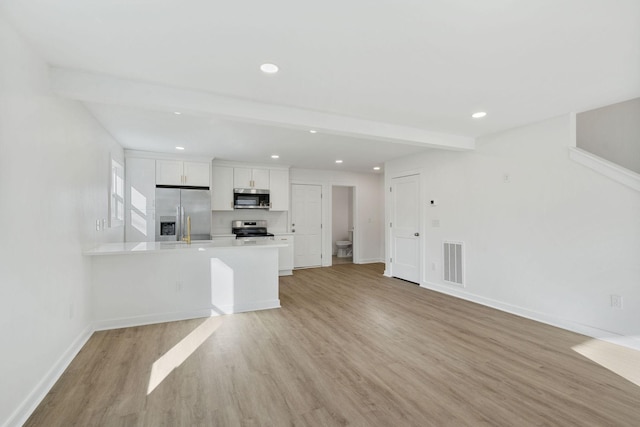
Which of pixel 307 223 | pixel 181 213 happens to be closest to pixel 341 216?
pixel 307 223

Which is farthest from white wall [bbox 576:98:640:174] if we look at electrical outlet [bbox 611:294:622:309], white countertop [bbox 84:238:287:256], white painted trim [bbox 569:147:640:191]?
white countertop [bbox 84:238:287:256]

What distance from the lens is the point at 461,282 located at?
4.64 meters

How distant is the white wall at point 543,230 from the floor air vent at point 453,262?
4.1 inches

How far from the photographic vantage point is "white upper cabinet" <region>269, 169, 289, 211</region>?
21.7ft

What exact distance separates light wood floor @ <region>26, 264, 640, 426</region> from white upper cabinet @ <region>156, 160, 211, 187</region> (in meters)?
2.87

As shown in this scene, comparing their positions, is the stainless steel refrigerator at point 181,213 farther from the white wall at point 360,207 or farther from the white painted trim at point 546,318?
the white painted trim at point 546,318

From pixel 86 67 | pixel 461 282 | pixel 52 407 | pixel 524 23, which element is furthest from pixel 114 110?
pixel 461 282

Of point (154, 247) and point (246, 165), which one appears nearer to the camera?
point (154, 247)

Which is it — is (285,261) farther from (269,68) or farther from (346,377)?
(269,68)

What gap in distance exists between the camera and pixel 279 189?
6680 millimetres

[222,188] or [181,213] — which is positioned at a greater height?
[222,188]

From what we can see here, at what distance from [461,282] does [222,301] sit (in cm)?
355

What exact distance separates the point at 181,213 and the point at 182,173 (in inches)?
29.2

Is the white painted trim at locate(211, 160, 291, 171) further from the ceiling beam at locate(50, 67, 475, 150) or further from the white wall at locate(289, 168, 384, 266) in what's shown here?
the ceiling beam at locate(50, 67, 475, 150)
